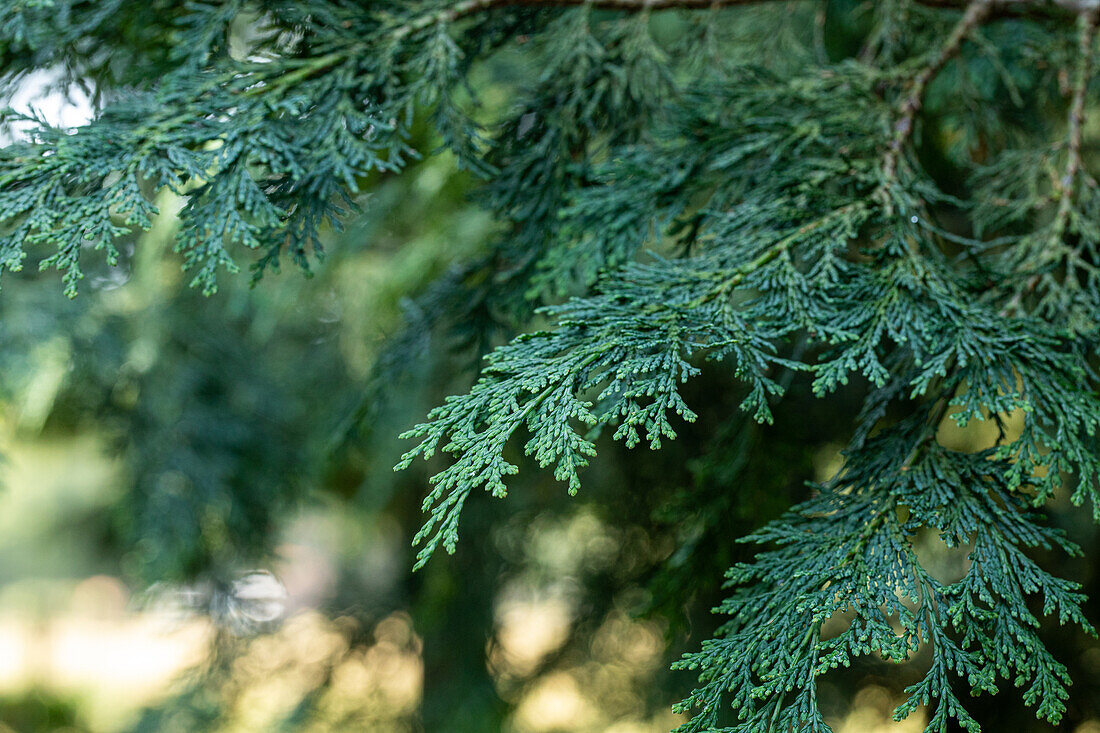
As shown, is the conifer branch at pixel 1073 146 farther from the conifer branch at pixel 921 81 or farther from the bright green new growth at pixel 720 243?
the conifer branch at pixel 921 81

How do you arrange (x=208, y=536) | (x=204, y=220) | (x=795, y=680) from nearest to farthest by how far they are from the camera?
(x=795, y=680) < (x=204, y=220) < (x=208, y=536)

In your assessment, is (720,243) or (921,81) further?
(921,81)

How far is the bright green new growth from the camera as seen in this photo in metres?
1.13

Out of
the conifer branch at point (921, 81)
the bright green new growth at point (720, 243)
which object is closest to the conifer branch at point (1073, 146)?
the bright green new growth at point (720, 243)

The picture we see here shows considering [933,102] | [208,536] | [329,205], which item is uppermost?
[329,205]

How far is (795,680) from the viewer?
1095 mm

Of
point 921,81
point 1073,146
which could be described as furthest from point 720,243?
point 1073,146

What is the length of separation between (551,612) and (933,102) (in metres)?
3.24

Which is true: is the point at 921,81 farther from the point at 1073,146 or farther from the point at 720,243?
the point at 720,243

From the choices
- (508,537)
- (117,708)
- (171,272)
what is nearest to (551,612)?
(508,537)

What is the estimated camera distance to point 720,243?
1.48 m

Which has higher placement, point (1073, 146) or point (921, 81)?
point (921, 81)

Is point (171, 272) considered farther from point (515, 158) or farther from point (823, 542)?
point (823, 542)

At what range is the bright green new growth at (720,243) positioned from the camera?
1130 millimetres
